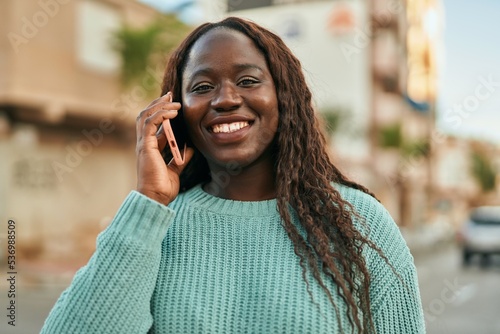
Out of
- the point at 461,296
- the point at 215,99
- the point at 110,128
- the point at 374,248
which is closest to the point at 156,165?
the point at 215,99

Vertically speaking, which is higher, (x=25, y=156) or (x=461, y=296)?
(x=25, y=156)

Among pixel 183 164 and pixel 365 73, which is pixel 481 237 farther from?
pixel 183 164

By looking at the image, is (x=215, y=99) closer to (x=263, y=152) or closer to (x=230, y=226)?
(x=263, y=152)

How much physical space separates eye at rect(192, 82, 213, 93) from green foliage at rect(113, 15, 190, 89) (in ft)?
49.0

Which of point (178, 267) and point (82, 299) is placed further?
point (178, 267)

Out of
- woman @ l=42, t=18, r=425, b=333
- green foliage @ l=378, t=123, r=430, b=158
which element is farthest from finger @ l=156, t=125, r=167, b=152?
green foliage @ l=378, t=123, r=430, b=158

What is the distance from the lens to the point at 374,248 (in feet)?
5.24

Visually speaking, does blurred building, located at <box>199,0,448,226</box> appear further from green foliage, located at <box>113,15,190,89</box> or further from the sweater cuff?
Answer: the sweater cuff

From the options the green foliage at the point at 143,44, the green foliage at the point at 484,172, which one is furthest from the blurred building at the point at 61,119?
the green foliage at the point at 484,172

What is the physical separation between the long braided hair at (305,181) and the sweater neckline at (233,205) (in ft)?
0.15

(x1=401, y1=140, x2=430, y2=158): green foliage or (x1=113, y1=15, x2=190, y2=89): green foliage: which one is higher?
(x1=113, y1=15, x2=190, y2=89): green foliage

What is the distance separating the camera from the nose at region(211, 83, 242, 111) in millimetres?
1660

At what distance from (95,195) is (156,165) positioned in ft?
54.4

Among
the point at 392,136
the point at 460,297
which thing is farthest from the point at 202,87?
the point at 392,136
